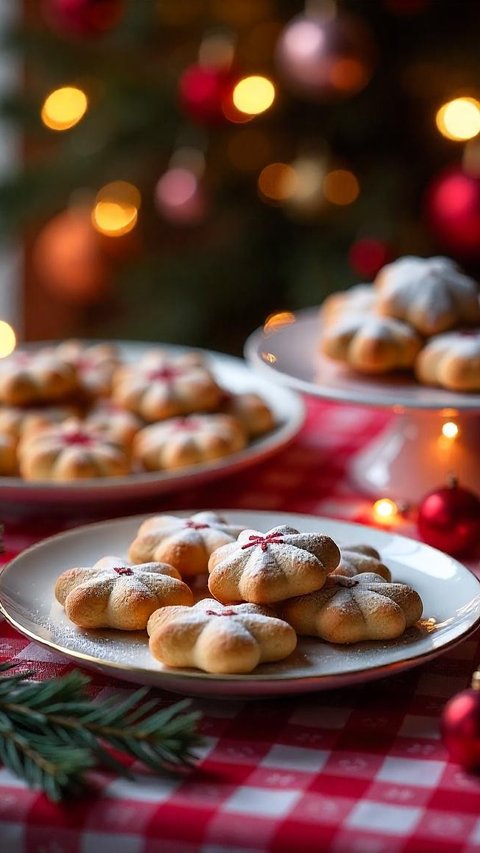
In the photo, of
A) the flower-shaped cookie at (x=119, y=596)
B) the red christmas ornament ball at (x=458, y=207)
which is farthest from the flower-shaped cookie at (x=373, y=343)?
the red christmas ornament ball at (x=458, y=207)

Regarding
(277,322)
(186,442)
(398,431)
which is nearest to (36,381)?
→ (186,442)

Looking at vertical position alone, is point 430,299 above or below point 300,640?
above

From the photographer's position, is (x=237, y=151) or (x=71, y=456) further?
(x=237, y=151)

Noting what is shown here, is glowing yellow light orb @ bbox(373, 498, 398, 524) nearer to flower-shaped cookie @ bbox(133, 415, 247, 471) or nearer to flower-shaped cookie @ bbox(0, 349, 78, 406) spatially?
flower-shaped cookie @ bbox(133, 415, 247, 471)

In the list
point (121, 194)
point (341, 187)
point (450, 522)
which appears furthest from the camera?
point (121, 194)

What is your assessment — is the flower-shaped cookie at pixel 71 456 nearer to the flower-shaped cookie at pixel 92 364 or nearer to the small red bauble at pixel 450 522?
the flower-shaped cookie at pixel 92 364

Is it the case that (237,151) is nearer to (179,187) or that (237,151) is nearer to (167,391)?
(179,187)

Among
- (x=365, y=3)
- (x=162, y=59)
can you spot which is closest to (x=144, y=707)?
(x=365, y=3)
